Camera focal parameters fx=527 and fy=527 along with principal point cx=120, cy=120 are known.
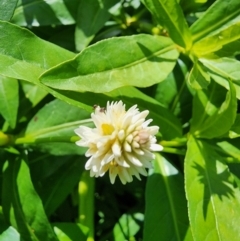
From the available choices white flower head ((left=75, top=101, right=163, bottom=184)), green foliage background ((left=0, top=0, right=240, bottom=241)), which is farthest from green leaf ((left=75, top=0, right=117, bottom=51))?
white flower head ((left=75, top=101, right=163, bottom=184))

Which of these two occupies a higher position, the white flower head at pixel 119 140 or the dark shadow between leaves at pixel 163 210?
the white flower head at pixel 119 140

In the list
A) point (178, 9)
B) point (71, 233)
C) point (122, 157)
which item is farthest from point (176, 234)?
point (178, 9)

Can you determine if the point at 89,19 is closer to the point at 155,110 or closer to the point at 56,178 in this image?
the point at 155,110

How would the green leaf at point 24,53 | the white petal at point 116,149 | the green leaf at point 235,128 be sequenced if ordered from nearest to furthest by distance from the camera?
the white petal at point 116,149
the green leaf at point 24,53
the green leaf at point 235,128

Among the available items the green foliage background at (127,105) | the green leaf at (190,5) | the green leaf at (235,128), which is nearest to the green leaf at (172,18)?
the green foliage background at (127,105)

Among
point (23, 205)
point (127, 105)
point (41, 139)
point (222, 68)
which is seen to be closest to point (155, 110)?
point (127, 105)

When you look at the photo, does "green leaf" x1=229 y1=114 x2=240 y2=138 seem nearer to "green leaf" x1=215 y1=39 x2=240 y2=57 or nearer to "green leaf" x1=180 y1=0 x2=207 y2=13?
"green leaf" x1=215 y1=39 x2=240 y2=57

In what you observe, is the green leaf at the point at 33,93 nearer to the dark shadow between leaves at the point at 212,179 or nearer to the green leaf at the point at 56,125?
the green leaf at the point at 56,125
